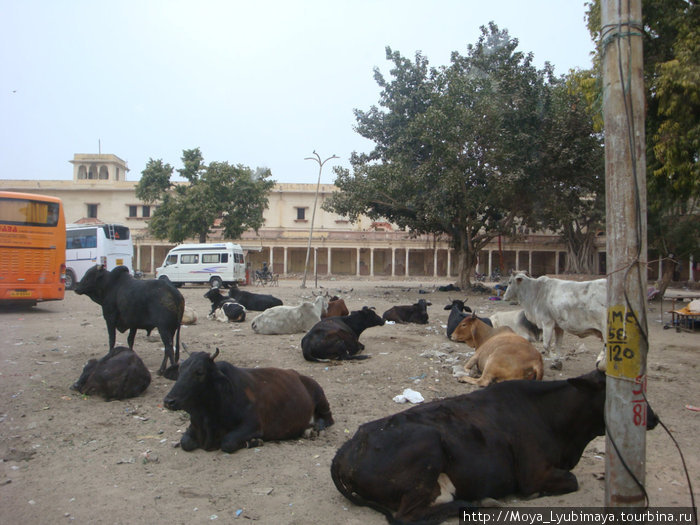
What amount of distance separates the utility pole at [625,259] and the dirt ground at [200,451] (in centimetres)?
70

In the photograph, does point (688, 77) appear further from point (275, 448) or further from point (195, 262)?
point (195, 262)

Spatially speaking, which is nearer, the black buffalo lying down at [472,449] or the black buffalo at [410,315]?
the black buffalo lying down at [472,449]

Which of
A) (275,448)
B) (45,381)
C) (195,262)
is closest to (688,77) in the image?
(275,448)

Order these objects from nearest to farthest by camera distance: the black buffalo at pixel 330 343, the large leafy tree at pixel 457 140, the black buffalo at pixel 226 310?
the black buffalo at pixel 330 343, the black buffalo at pixel 226 310, the large leafy tree at pixel 457 140

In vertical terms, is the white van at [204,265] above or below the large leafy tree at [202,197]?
below

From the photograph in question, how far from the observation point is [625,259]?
2.92 meters

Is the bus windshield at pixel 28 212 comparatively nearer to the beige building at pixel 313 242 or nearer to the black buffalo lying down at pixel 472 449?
the black buffalo lying down at pixel 472 449

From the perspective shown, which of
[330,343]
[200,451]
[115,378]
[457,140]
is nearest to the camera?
[200,451]

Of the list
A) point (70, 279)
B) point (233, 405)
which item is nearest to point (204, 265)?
point (70, 279)

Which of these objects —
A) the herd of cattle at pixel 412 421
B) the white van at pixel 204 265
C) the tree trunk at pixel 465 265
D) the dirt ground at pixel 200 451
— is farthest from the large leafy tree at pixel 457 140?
the herd of cattle at pixel 412 421

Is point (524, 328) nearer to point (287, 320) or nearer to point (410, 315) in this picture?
point (410, 315)

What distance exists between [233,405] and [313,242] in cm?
4363

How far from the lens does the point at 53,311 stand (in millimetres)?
14602

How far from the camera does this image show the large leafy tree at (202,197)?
35062 mm
